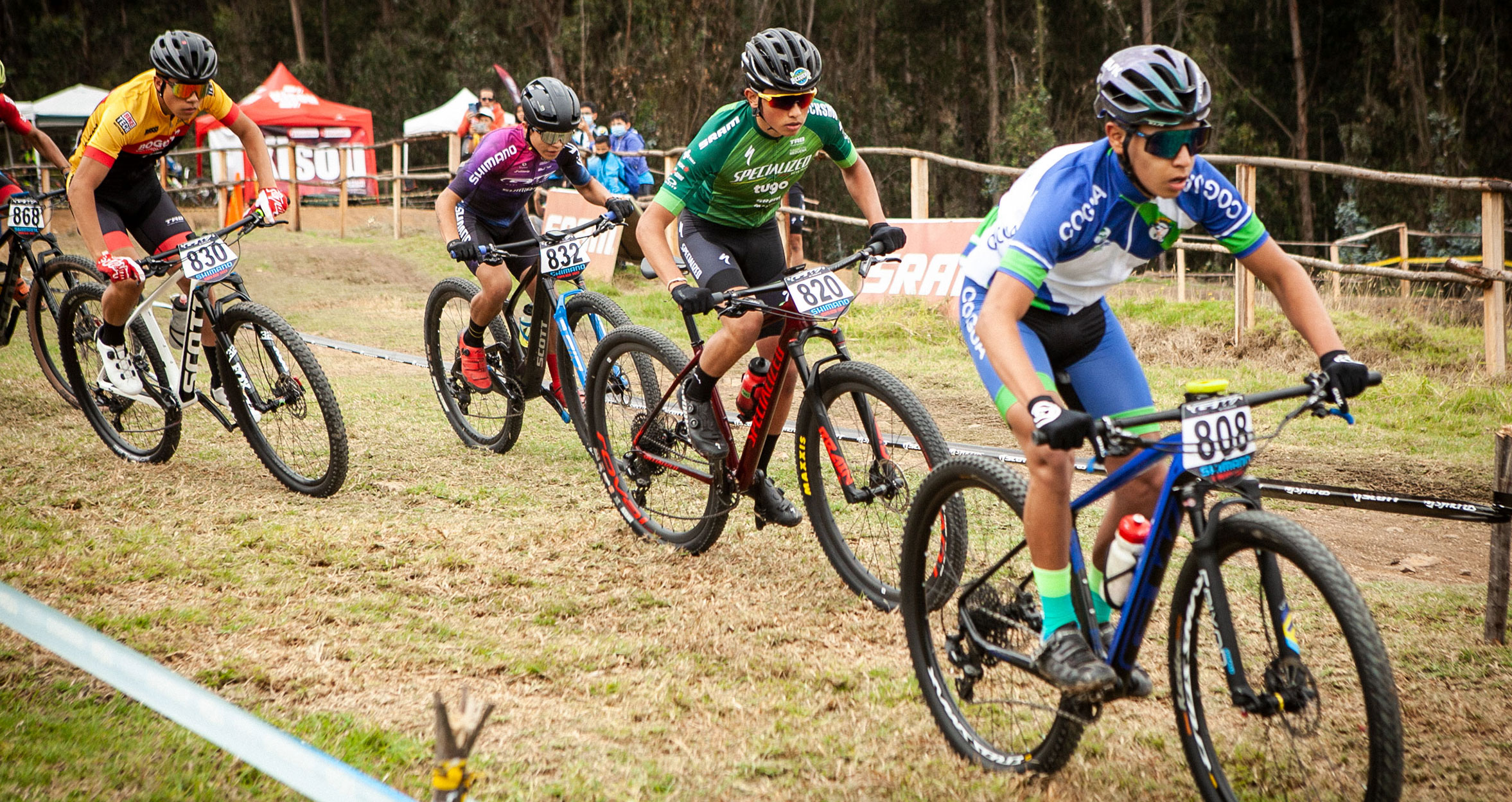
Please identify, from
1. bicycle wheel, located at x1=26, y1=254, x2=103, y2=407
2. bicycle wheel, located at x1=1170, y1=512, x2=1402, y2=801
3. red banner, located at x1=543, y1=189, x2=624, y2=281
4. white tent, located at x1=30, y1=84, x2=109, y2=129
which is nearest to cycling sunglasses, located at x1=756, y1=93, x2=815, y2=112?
bicycle wheel, located at x1=1170, y1=512, x2=1402, y2=801

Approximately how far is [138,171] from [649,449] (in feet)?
11.8

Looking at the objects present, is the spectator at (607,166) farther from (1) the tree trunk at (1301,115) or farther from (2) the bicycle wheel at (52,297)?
(1) the tree trunk at (1301,115)

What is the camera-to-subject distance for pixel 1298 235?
34156 millimetres

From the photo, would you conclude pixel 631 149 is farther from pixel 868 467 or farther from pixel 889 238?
pixel 868 467

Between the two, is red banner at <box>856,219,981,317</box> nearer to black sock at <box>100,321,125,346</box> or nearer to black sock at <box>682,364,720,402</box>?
black sock at <box>682,364,720,402</box>

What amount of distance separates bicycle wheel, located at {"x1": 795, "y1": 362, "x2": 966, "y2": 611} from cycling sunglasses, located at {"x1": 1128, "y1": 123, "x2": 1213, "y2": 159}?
4.22 ft

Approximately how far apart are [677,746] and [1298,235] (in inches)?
1393

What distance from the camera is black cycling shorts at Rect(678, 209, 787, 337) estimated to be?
15.9 feet

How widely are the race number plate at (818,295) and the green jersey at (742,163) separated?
84 centimetres

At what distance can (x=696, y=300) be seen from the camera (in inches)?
165

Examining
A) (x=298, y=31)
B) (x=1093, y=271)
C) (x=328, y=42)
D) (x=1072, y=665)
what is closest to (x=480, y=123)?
(x=1093, y=271)

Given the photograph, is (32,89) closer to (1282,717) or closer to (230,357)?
(230,357)

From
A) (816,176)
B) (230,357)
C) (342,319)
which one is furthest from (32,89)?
(230,357)

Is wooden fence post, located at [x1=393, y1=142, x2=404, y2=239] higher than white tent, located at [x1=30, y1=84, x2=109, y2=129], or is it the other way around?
white tent, located at [x1=30, y1=84, x2=109, y2=129]
